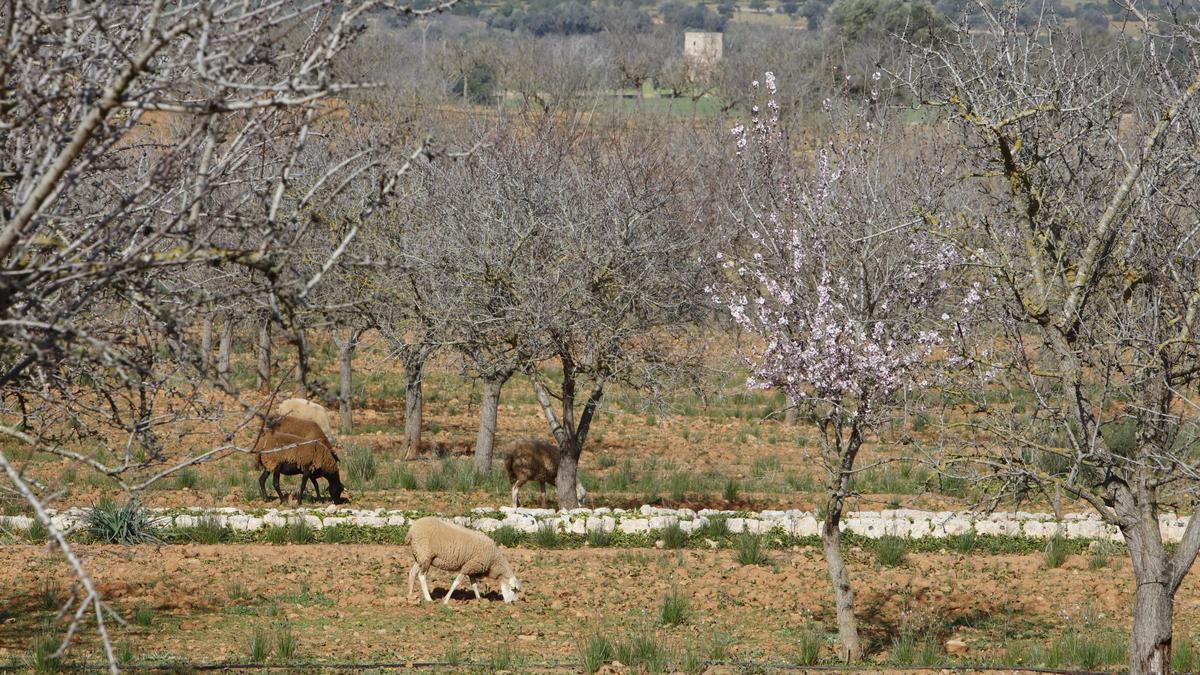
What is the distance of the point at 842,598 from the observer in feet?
36.6

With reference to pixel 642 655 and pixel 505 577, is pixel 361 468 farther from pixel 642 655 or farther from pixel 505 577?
pixel 642 655

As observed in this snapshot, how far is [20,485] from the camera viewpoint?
4172 millimetres

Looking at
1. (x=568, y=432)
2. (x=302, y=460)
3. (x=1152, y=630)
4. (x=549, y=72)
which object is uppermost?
(x=549, y=72)

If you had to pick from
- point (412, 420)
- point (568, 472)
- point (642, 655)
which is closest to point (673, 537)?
point (568, 472)

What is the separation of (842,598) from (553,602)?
10.2 feet

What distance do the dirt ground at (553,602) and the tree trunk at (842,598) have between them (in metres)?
0.29

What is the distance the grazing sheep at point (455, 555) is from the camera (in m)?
12.6

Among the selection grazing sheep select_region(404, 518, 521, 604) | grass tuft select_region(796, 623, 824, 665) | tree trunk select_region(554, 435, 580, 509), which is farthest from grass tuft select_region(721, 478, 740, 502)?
grass tuft select_region(796, 623, 824, 665)

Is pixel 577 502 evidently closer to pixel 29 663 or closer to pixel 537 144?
pixel 537 144

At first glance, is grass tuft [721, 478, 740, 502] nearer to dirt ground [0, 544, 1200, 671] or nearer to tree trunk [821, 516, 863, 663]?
dirt ground [0, 544, 1200, 671]

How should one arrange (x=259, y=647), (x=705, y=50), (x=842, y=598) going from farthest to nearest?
(x=705, y=50) < (x=842, y=598) < (x=259, y=647)

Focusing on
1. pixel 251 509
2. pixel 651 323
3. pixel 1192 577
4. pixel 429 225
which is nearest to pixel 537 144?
pixel 429 225

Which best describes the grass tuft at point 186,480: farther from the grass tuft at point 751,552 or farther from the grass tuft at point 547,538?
the grass tuft at point 751,552

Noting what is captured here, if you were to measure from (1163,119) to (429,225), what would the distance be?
13528mm
